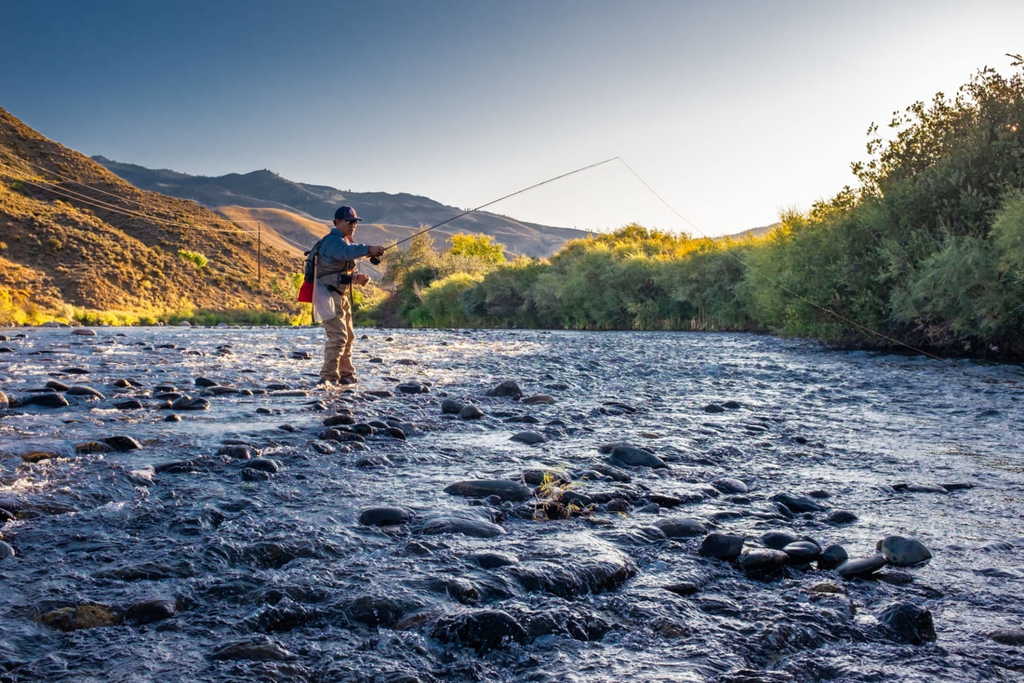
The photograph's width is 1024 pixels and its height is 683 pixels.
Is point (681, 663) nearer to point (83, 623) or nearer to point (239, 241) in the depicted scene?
point (83, 623)

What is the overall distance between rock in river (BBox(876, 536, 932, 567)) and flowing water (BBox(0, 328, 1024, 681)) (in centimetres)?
7

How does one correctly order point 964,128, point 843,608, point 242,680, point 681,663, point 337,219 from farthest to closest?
1. point 964,128
2. point 337,219
3. point 843,608
4. point 681,663
5. point 242,680

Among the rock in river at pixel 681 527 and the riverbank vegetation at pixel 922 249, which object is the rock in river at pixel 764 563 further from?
the riverbank vegetation at pixel 922 249

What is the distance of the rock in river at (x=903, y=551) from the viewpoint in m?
3.70

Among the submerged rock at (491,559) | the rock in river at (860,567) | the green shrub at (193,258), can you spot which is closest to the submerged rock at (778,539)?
the rock in river at (860,567)

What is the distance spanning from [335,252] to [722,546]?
827 cm

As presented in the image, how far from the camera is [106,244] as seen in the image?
71.8 meters

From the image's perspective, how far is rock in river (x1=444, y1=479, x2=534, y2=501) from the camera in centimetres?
502

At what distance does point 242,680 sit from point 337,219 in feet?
30.2

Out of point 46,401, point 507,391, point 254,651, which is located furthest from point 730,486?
point 46,401

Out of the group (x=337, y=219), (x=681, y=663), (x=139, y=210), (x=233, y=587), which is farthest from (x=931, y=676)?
(x=139, y=210)

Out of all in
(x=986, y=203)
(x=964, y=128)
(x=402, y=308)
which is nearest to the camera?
(x=986, y=203)

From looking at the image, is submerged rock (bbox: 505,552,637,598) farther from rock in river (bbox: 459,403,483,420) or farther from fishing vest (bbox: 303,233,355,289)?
fishing vest (bbox: 303,233,355,289)

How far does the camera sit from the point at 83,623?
2912mm
